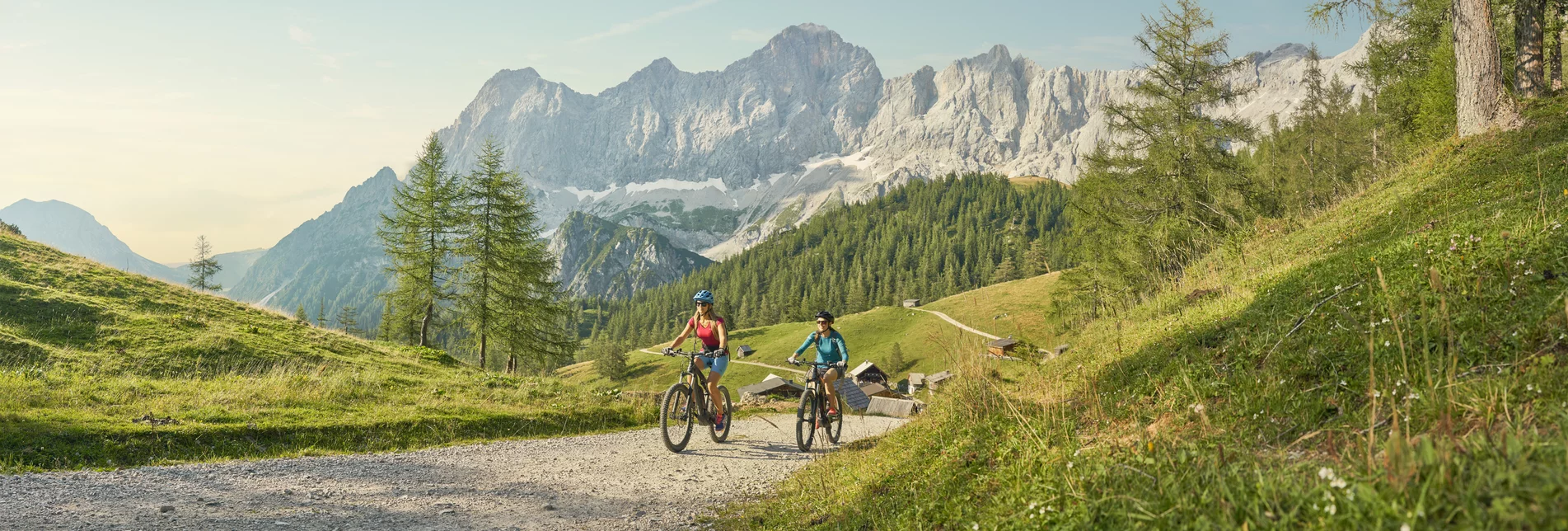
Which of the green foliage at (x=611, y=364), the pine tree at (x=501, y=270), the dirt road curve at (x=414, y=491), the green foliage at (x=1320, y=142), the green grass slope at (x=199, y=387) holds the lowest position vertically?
the green foliage at (x=611, y=364)

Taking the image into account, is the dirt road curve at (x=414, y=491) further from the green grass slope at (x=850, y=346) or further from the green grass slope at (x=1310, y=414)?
the green grass slope at (x=850, y=346)

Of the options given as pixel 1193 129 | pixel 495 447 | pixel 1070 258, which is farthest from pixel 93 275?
pixel 1070 258

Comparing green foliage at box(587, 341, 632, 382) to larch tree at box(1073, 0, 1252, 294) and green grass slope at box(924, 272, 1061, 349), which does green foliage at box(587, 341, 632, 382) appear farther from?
larch tree at box(1073, 0, 1252, 294)

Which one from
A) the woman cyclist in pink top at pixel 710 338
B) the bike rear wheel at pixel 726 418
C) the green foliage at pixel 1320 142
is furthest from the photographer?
the green foliage at pixel 1320 142

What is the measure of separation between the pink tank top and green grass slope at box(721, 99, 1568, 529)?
10.6ft

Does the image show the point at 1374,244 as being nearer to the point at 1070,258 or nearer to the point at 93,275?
the point at 93,275

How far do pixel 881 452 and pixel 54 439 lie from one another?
39.8 ft

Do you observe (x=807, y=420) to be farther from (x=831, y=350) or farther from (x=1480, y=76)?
(x=1480, y=76)

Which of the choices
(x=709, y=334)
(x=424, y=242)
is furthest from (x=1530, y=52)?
(x=424, y=242)

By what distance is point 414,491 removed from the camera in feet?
30.0

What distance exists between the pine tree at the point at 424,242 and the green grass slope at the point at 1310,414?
29668mm

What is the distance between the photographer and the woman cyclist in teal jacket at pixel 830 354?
12.4 meters

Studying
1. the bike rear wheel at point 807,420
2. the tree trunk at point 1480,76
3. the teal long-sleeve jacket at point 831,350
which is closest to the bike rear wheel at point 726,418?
the bike rear wheel at point 807,420

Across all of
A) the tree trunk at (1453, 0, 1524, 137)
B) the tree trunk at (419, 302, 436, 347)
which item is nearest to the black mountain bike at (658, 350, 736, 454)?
the tree trunk at (1453, 0, 1524, 137)
